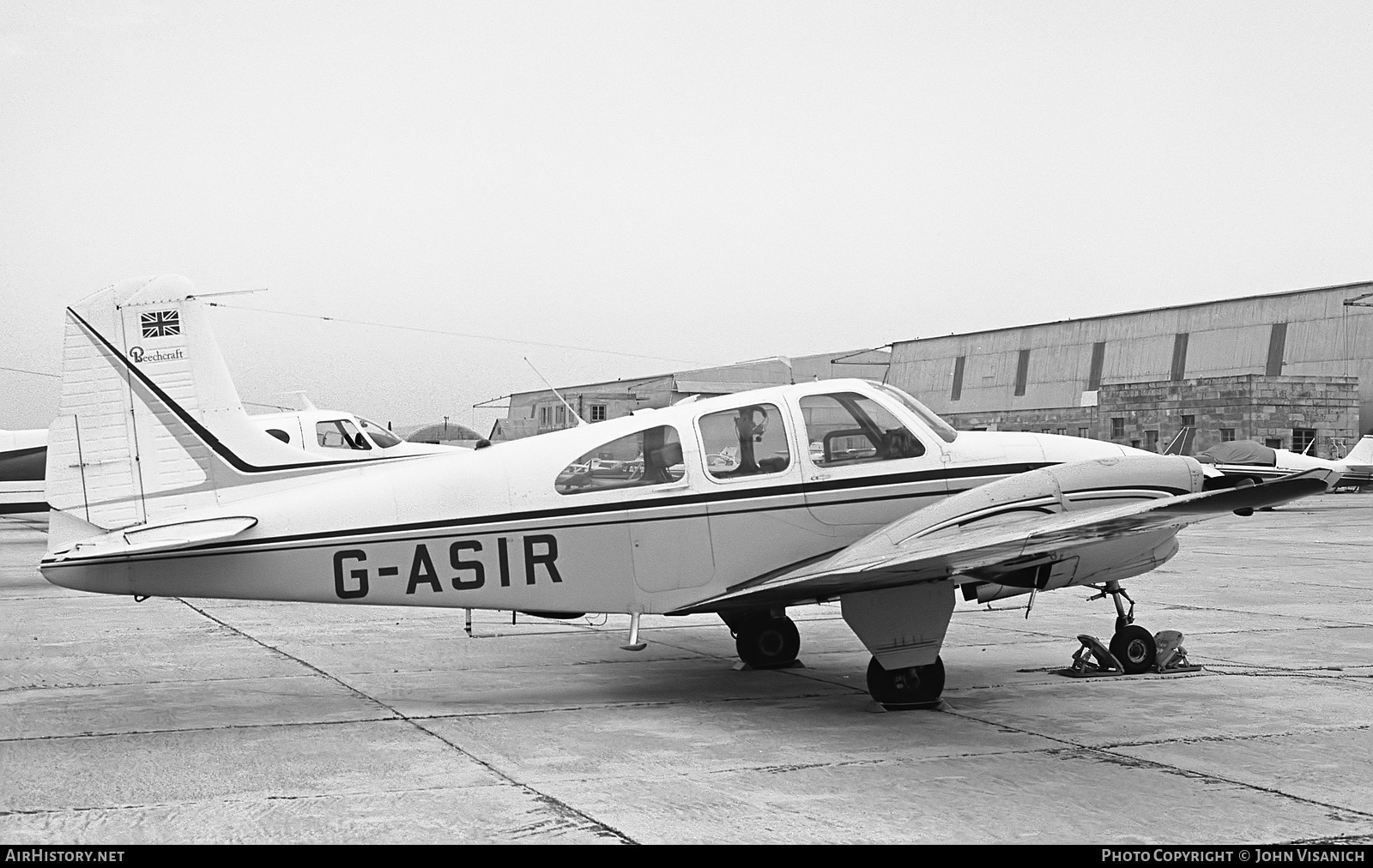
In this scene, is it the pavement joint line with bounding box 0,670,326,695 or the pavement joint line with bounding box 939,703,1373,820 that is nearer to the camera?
the pavement joint line with bounding box 939,703,1373,820

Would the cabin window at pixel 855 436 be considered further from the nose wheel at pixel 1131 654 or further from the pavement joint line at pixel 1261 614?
the pavement joint line at pixel 1261 614

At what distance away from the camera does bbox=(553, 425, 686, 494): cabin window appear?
8.66 metres

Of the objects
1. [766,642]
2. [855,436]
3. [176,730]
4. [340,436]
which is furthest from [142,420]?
[340,436]

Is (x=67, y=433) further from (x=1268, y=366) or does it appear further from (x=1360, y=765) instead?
(x=1268, y=366)

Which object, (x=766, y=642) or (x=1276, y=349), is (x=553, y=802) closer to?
(x=766, y=642)

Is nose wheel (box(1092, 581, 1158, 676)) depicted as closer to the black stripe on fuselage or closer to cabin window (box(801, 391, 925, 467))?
the black stripe on fuselage

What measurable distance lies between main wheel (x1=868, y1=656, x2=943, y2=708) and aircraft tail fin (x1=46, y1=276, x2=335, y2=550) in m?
4.62

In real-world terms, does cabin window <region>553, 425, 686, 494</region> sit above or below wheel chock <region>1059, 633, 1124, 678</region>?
above

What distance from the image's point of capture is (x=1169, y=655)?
33.0ft

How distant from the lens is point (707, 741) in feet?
25.0

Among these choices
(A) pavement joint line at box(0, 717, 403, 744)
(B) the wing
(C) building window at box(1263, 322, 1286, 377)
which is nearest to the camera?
(B) the wing

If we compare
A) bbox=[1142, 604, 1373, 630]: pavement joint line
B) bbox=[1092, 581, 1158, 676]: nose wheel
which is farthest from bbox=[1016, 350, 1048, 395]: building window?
bbox=[1092, 581, 1158, 676]: nose wheel

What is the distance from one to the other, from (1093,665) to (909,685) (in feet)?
7.87

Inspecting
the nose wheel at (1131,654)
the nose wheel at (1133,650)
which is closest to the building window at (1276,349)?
the nose wheel at (1131,654)
